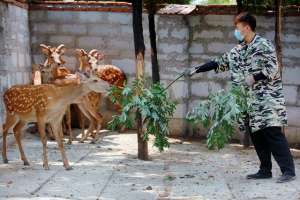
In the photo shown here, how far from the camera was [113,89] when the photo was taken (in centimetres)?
677

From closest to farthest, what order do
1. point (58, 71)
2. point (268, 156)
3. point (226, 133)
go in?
1. point (226, 133)
2. point (268, 156)
3. point (58, 71)

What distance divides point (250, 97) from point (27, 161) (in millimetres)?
2981

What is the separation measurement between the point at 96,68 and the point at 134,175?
3.16m

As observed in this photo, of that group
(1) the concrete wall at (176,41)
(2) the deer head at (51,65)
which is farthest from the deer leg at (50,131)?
(1) the concrete wall at (176,41)

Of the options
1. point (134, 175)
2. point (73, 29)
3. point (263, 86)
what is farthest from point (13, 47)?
point (263, 86)

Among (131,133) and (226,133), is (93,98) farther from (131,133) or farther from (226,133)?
(226,133)

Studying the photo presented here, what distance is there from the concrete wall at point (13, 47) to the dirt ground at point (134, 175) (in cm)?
111

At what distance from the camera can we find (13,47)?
9125 millimetres

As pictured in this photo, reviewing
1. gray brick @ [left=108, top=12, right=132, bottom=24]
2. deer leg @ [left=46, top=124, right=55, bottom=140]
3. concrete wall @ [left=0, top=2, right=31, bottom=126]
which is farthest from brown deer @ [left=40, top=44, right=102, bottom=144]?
gray brick @ [left=108, top=12, right=132, bottom=24]

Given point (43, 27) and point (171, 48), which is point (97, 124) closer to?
point (171, 48)

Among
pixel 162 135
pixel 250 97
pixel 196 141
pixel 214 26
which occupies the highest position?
pixel 214 26

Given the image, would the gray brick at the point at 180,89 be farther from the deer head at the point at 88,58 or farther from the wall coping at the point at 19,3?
the wall coping at the point at 19,3

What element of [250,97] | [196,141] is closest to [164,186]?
[250,97]

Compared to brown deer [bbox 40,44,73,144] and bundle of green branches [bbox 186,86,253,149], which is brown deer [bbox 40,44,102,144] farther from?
bundle of green branches [bbox 186,86,253,149]
